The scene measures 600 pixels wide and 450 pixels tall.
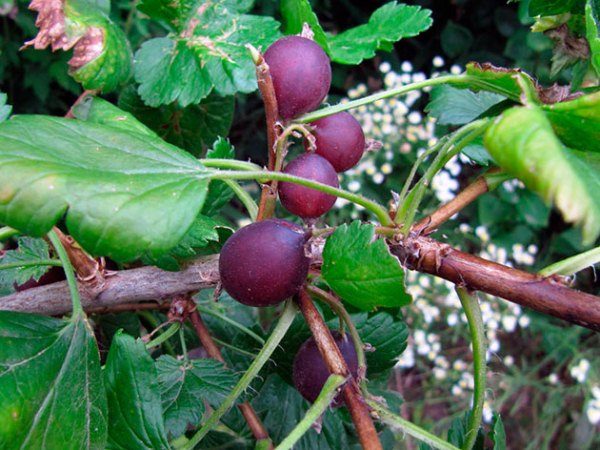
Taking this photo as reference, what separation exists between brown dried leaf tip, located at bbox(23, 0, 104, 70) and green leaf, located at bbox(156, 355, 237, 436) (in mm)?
318

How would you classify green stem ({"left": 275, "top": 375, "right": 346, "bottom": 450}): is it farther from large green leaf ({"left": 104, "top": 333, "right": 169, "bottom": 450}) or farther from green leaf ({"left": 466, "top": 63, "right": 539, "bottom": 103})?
green leaf ({"left": 466, "top": 63, "right": 539, "bottom": 103})

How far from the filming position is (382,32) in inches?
26.1

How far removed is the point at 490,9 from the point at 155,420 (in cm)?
221

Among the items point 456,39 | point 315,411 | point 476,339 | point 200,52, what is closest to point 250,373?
point 315,411

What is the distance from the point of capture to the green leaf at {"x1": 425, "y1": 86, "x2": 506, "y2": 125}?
2.22ft

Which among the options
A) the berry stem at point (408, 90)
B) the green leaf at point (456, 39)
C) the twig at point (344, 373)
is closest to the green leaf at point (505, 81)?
the berry stem at point (408, 90)

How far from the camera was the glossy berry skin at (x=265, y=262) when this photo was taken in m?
0.44

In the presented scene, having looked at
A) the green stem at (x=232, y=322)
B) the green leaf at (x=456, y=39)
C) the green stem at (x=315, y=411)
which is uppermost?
the green stem at (x=315, y=411)

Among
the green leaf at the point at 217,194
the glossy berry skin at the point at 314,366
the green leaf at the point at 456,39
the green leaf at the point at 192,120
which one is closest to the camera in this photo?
the glossy berry skin at the point at 314,366

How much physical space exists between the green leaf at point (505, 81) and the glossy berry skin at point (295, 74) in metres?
0.12

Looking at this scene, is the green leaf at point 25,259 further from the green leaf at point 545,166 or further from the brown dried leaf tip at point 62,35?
the green leaf at point 545,166

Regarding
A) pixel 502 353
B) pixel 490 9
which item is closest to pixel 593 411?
pixel 502 353

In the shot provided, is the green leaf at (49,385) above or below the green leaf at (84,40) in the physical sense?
below

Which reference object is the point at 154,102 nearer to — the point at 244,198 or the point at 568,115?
the point at 244,198
